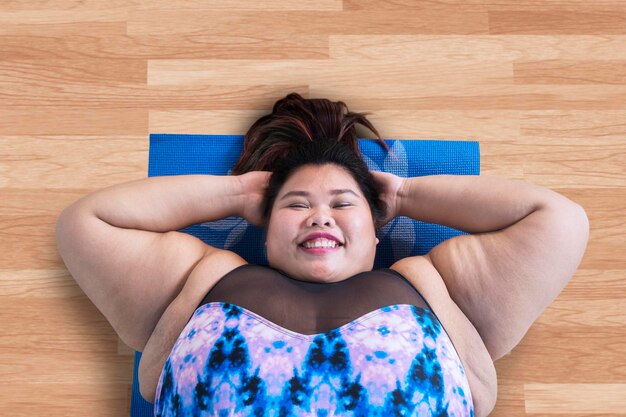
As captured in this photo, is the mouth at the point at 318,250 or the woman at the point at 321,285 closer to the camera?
the woman at the point at 321,285

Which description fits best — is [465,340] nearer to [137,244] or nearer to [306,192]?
[306,192]

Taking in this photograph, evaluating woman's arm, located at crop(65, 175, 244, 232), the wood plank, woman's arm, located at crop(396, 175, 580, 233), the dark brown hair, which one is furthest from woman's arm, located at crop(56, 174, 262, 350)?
the wood plank

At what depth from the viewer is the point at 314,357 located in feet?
3.57

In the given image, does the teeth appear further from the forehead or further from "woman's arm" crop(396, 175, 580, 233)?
"woman's arm" crop(396, 175, 580, 233)

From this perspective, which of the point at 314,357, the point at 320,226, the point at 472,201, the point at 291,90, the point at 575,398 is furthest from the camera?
the point at 291,90

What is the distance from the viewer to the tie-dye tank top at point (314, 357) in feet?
3.49

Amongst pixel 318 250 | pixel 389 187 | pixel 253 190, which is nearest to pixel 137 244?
pixel 253 190

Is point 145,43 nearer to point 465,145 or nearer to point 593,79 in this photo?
point 465,145

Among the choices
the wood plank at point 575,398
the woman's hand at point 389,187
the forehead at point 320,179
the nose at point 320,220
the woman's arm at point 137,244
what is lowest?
the wood plank at point 575,398

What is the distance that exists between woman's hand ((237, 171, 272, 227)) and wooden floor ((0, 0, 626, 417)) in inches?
12.7

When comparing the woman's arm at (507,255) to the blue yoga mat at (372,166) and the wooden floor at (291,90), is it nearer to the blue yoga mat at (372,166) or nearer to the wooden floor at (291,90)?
the blue yoga mat at (372,166)

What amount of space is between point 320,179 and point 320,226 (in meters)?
0.11

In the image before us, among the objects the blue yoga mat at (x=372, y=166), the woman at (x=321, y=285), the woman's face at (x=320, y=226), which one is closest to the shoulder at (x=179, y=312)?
the woman at (x=321, y=285)

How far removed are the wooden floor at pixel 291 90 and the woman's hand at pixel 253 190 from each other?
0.32 meters
